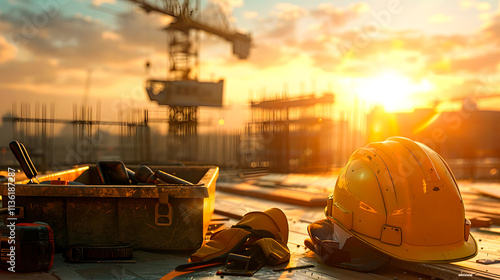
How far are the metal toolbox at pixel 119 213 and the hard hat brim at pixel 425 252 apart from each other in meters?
2.09

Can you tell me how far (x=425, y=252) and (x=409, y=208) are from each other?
1.72 feet

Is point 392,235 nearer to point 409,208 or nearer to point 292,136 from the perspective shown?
point 409,208

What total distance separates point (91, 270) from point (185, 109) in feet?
102

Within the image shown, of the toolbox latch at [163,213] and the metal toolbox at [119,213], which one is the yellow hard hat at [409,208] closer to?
the metal toolbox at [119,213]

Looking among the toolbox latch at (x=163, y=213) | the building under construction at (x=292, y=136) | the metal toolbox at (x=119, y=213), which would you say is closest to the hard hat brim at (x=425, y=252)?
the metal toolbox at (x=119, y=213)

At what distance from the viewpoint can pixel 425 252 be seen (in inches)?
179

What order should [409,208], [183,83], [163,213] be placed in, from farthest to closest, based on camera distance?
[183,83] < [163,213] < [409,208]

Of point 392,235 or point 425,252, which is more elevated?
point 392,235

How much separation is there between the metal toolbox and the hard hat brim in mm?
2086

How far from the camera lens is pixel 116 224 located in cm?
506

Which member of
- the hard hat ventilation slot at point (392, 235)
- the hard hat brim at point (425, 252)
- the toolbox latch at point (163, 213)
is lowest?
the hard hat brim at point (425, 252)

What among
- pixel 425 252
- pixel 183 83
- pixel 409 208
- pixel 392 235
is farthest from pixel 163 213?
pixel 183 83

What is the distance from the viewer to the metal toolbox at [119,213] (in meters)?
4.92

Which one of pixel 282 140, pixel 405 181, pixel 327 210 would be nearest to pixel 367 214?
pixel 405 181
